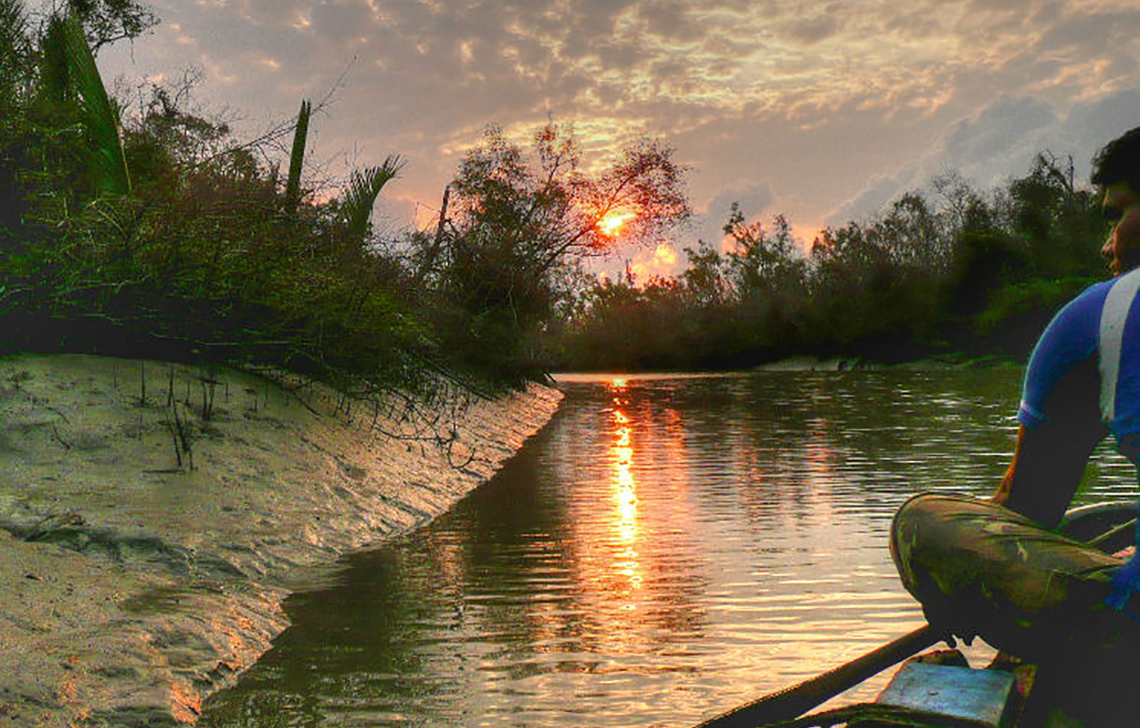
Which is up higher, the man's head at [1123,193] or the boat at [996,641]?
the man's head at [1123,193]

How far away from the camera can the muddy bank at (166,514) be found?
175 inches

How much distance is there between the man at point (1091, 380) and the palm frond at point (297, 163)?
8780 millimetres

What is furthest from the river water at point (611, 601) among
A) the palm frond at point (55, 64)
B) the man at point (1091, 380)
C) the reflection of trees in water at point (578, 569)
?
the palm frond at point (55, 64)

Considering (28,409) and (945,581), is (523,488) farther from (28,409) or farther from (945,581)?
(945,581)

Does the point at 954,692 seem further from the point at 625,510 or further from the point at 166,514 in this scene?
the point at 625,510

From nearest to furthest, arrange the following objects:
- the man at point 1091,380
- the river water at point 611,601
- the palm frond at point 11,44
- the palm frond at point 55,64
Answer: the man at point 1091,380, the river water at point 611,601, the palm frond at point 11,44, the palm frond at point 55,64

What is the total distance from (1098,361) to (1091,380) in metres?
0.09

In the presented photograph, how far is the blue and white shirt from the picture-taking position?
263 centimetres

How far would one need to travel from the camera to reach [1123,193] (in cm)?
295

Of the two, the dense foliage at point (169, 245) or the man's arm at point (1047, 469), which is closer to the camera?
the man's arm at point (1047, 469)

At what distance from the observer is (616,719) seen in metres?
4.12

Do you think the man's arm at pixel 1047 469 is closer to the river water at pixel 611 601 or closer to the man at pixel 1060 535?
the man at pixel 1060 535

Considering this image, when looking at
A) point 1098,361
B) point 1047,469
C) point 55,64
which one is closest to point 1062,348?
point 1098,361

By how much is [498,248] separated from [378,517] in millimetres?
17713
